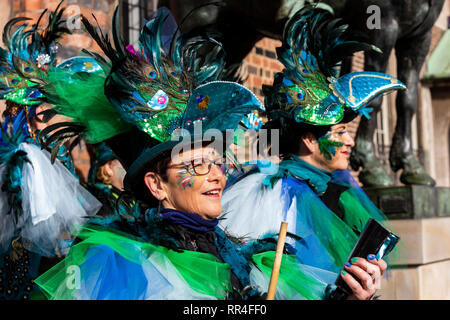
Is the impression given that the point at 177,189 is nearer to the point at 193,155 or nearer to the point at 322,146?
Answer: the point at 193,155

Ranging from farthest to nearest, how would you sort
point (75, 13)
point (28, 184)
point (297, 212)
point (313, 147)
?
point (75, 13) < point (313, 147) < point (28, 184) < point (297, 212)

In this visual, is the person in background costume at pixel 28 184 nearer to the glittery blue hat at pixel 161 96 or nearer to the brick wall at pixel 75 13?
the glittery blue hat at pixel 161 96

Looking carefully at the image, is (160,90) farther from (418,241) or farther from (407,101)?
(407,101)

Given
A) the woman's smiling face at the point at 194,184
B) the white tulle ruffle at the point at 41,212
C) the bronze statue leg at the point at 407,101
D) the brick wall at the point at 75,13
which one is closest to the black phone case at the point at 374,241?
the woman's smiling face at the point at 194,184

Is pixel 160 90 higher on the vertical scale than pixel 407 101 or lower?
lower

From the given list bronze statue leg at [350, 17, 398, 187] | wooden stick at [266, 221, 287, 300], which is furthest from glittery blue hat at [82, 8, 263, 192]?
bronze statue leg at [350, 17, 398, 187]

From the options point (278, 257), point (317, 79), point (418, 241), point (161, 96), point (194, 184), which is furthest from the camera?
point (418, 241)

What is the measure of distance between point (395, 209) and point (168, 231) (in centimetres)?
323

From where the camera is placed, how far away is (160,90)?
2600mm

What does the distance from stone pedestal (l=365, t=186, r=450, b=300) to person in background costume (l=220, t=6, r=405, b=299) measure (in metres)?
0.81

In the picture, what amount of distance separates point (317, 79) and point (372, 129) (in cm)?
168

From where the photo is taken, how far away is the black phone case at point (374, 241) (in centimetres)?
211

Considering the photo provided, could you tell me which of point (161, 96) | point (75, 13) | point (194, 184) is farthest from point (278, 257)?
point (75, 13)

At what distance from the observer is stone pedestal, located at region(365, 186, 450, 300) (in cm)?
494
